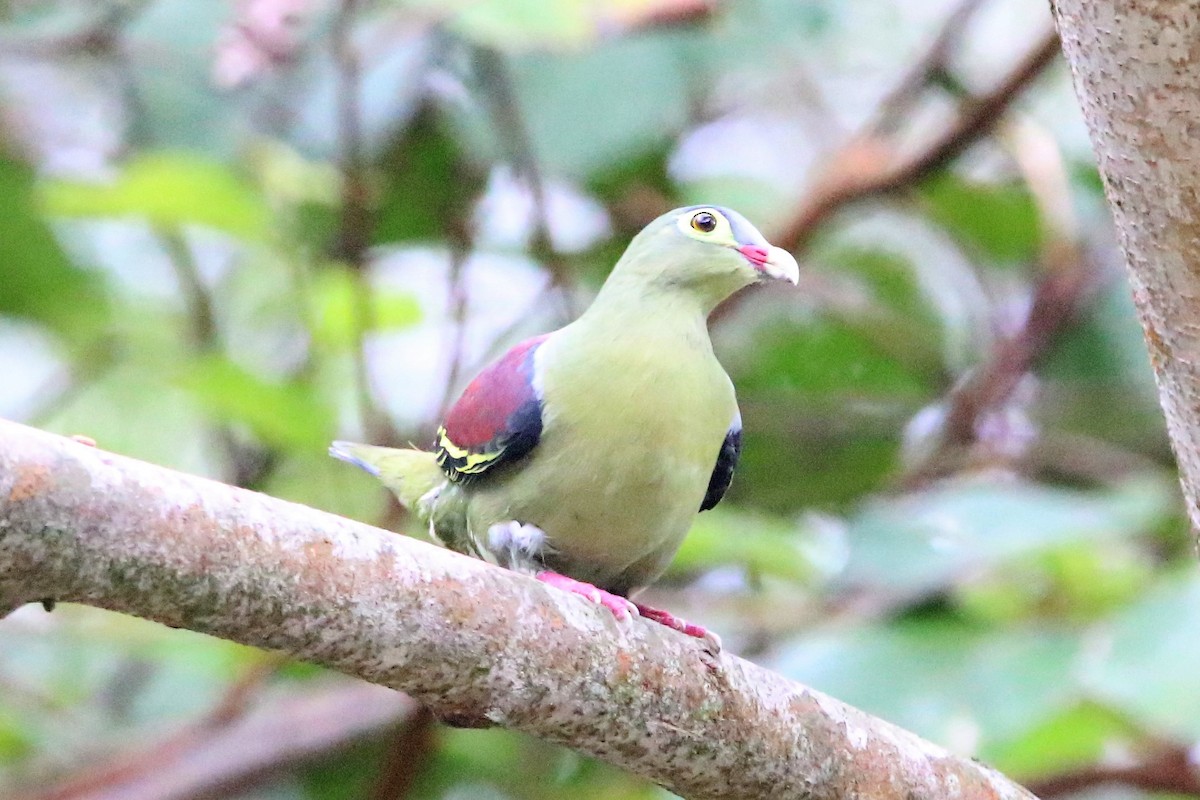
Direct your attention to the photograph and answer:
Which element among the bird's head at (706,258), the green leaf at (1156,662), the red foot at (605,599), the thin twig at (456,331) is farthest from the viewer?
the thin twig at (456,331)

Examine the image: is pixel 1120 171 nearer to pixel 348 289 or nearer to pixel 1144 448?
pixel 348 289

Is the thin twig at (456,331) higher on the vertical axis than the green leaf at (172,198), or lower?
lower

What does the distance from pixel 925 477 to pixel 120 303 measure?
Result: 9.05 feet

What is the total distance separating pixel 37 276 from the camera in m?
4.73

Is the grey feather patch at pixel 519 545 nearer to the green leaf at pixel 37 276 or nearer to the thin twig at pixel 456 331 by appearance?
the thin twig at pixel 456 331

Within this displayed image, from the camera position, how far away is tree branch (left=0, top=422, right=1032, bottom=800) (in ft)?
5.31

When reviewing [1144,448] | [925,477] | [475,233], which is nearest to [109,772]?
[475,233]

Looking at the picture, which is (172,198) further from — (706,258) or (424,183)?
(706,258)

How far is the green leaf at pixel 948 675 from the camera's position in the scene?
348 cm

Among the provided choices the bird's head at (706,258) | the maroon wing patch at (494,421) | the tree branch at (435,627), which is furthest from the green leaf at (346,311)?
the tree branch at (435,627)

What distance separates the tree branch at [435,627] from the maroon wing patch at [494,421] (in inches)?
20.1

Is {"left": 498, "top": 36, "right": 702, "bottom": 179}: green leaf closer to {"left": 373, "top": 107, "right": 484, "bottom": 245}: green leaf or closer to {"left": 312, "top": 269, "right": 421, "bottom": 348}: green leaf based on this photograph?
{"left": 373, "top": 107, "right": 484, "bottom": 245}: green leaf

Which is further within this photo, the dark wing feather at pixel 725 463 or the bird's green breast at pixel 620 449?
the dark wing feather at pixel 725 463

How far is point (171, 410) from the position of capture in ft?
17.6
